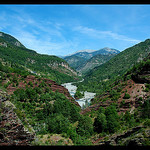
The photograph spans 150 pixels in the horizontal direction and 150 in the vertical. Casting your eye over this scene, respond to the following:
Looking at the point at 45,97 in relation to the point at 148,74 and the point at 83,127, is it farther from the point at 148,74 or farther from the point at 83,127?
the point at 148,74

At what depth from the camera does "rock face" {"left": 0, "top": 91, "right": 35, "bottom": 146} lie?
35.1ft

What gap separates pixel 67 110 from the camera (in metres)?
40.0

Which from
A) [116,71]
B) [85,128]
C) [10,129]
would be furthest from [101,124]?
[116,71]

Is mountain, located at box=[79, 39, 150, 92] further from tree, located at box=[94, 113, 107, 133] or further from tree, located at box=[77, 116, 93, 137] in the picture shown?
tree, located at box=[77, 116, 93, 137]

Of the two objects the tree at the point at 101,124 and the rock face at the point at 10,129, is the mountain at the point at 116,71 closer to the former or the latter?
the tree at the point at 101,124

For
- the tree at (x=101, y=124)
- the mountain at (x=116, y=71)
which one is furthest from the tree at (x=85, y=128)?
the mountain at (x=116, y=71)

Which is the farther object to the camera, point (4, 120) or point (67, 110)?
point (67, 110)

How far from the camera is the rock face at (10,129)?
10.7 meters

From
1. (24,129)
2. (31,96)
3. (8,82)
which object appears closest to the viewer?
(24,129)

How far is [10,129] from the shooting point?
11086 millimetres

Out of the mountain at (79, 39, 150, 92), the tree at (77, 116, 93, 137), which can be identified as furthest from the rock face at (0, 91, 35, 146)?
the mountain at (79, 39, 150, 92)
